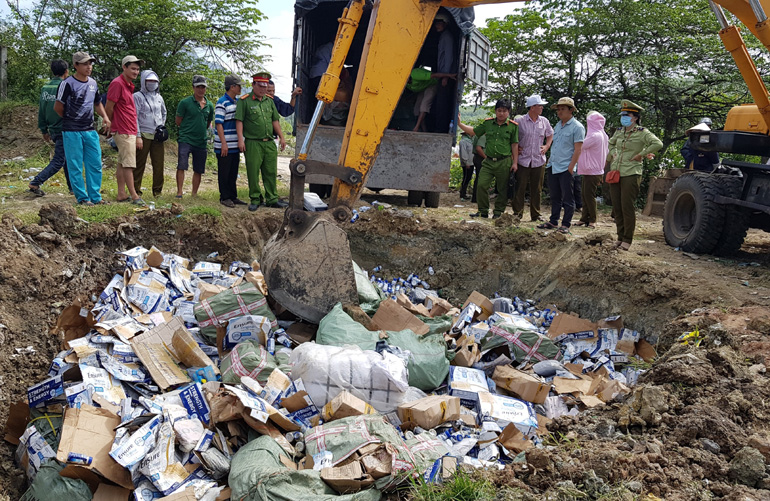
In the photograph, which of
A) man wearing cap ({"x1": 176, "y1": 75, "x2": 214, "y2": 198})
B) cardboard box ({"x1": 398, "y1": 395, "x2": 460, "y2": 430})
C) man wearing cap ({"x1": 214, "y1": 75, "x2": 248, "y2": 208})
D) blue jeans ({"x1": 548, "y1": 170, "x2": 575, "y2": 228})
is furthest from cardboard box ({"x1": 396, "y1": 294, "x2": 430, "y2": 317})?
man wearing cap ({"x1": 176, "y1": 75, "x2": 214, "y2": 198})

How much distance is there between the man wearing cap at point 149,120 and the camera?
21.5ft

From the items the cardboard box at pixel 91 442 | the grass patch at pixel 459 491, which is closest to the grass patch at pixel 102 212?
the cardboard box at pixel 91 442

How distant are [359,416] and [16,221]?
3385mm

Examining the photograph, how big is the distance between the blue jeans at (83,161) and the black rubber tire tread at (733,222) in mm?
6715

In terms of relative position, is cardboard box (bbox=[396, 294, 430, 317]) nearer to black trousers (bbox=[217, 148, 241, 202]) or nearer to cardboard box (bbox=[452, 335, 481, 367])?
cardboard box (bbox=[452, 335, 481, 367])

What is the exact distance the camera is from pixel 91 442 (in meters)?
2.96

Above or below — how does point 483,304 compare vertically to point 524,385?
above

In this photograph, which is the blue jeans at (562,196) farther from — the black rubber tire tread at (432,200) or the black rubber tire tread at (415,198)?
the black rubber tire tread at (415,198)

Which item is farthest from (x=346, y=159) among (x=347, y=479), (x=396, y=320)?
(x=347, y=479)

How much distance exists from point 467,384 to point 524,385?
0.40 meters

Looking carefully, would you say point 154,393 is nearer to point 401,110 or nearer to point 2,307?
point 2,307

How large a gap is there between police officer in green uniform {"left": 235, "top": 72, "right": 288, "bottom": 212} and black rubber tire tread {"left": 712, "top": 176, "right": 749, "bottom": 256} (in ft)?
16.8

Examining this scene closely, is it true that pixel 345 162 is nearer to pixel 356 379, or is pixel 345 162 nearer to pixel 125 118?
pixel 356 379

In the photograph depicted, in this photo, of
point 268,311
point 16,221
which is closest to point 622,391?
point 268,311
